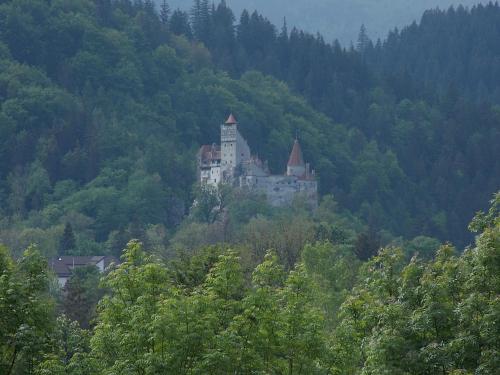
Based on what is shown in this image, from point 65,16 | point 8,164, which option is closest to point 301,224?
point 8,164

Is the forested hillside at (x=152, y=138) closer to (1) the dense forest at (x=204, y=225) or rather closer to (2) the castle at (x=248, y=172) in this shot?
(1) the dense forest at (x=204, y=225)

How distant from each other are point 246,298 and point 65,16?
151 metres

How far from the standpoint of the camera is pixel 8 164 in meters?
155

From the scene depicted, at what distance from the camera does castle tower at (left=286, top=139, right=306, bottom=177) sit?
504 feet


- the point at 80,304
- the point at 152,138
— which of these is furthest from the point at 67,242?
the point at 80,304

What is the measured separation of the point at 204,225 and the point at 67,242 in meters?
11.7

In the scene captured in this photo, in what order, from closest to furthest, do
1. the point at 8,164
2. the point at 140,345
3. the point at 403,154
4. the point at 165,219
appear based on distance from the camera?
the point at 140,345, the point at 165,219, the point at 8,164, the point at 403,154

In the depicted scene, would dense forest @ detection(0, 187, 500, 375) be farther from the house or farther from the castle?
the castle

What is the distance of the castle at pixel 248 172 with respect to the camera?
146 m

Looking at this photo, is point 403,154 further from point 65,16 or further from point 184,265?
point 184,265

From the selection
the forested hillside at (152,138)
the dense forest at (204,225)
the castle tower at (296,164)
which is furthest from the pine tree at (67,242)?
the castle tower at (296,164)

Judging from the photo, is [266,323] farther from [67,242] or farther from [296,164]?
[296,164]

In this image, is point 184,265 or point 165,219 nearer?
point 184,265

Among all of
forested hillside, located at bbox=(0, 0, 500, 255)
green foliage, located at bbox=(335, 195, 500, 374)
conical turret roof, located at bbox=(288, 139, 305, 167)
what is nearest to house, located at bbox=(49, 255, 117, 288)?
forested hillside, located at bbox=(0, 0, 500, 255)
